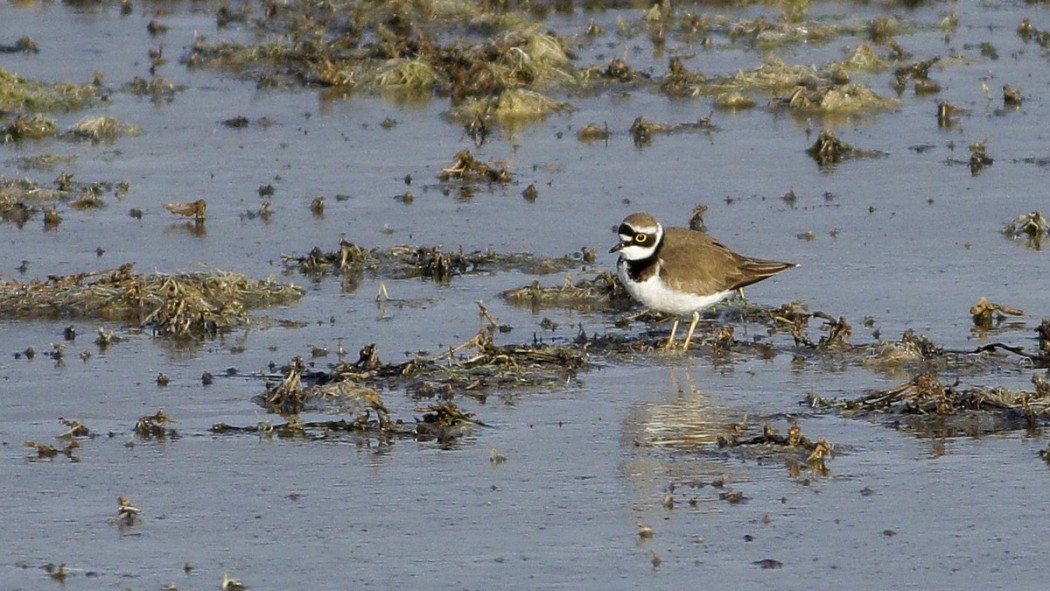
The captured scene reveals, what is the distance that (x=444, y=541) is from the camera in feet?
27.1

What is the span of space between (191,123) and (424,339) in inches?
339

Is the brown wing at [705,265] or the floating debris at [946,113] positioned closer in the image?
the brown wing at [705,265]

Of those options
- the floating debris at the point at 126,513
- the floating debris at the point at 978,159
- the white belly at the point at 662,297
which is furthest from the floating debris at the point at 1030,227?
the floating debris at the point at 126,513

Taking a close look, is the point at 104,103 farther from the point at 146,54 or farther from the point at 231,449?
the point at 231,449

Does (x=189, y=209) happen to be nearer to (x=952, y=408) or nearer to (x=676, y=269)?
(x=676, y=269)

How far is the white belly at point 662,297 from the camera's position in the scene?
38.9 feet

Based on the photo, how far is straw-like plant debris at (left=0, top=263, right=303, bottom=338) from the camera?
1229 centimetres

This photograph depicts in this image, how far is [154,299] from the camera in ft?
41.4

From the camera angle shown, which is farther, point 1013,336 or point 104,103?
point 104,103

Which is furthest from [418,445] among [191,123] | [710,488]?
[191,123]

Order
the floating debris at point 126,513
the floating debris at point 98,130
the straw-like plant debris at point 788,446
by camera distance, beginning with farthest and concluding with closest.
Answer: the floating debris at point 98,130
the straw-like plant debris at point 788,446
the floating debris at point 126,513

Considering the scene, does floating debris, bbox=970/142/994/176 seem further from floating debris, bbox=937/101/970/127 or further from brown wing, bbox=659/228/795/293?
brown wing, bbox=659/228/795/293

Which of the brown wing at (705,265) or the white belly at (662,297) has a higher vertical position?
the brown wing at (705,265)

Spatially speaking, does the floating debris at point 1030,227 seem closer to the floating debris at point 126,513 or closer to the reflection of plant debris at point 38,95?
the floating debris at point 126,513
